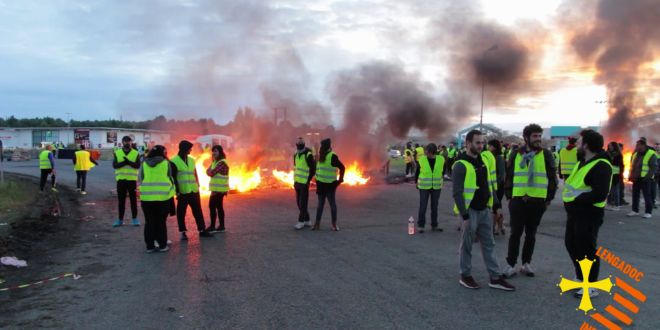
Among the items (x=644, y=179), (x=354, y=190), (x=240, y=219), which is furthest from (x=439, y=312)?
(x=354, y=190)

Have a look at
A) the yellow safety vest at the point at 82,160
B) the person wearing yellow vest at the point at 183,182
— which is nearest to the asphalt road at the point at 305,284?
the person wearing yellow vest at the point at 183,182

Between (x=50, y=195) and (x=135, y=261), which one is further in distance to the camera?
(x=50, y=195)

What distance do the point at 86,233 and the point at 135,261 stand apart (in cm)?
249

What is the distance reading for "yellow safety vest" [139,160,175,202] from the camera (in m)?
5.91

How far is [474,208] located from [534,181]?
2.98ft

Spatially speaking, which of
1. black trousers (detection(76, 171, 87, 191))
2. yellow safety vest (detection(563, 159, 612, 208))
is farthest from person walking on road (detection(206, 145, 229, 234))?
black trousers (detection(76, 171, 87, 191))

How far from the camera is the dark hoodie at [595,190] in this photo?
389 centimetres

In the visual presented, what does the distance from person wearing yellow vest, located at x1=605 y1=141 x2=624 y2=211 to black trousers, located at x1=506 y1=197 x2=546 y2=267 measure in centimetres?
521

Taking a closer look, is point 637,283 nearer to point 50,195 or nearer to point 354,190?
point 354,190

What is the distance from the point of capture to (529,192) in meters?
4.64

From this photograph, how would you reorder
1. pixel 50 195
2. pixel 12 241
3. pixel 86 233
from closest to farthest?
pixel 12 241 < pixel 86 233 < pixel 50 195

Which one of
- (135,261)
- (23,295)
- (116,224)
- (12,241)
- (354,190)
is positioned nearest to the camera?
(23,295)

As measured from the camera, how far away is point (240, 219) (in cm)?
869

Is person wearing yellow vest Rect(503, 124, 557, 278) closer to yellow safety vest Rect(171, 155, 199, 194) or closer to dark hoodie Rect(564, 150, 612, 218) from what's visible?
dark hoodie Rect(564, 150, 612, 218)
